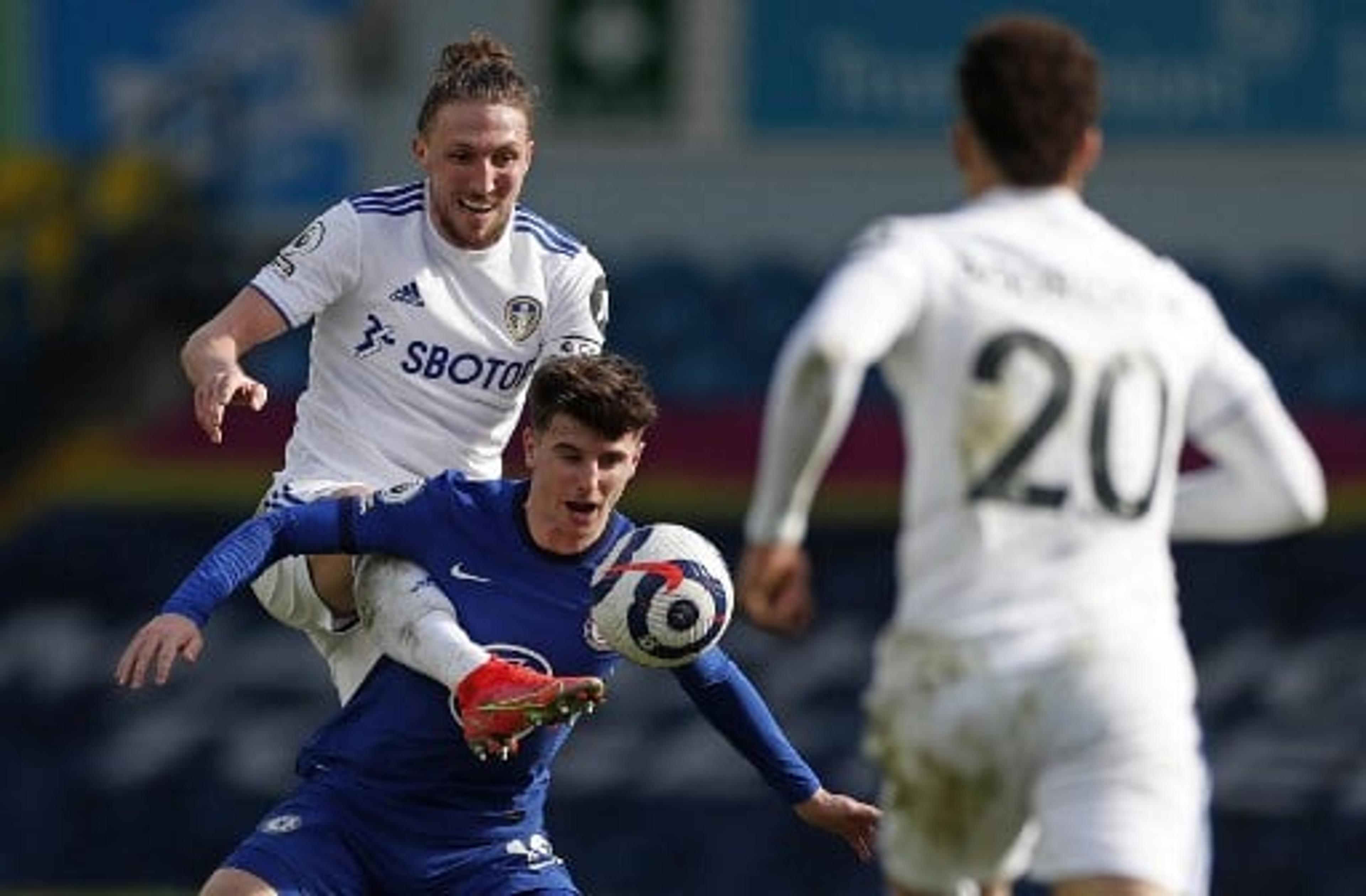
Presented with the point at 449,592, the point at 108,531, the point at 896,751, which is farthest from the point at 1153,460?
the point at 108,531

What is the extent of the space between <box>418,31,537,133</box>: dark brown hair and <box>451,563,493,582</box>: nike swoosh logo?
914 millimetres

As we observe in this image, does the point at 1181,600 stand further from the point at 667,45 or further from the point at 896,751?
the point at 896,751

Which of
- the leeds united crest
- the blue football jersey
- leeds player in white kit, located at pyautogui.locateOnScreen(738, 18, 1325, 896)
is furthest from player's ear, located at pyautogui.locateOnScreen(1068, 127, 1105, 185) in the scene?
the leeds united crest

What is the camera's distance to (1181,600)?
1689cm

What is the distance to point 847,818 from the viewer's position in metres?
8.38

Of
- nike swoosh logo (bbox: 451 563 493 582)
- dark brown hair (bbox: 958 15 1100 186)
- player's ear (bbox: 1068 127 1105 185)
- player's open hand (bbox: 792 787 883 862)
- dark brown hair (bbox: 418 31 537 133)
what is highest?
dark brown hair (bbox: 958 15 1100 186)

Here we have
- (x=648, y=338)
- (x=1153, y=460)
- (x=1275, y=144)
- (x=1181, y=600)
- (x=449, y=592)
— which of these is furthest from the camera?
(x=1275, y=144)

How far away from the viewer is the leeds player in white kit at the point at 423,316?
8.56 meters

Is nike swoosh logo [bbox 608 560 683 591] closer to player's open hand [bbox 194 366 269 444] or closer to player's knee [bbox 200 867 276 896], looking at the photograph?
player's open hand [bbox 194 366 269 444]

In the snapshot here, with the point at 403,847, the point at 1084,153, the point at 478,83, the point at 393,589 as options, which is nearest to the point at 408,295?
the point at 478,83

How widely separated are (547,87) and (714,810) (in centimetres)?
485

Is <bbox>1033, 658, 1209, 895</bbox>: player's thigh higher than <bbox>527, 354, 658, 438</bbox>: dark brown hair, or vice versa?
<bbox>527, 354, 658, 438</bbox>: dark brown hair

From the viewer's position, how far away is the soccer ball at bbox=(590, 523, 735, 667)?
8062 mm

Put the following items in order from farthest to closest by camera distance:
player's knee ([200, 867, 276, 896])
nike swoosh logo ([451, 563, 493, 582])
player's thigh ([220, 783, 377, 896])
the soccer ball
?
1. nike swoosh logo ([451, 563, 493, 582])
2. player's thigh ([220, 783, 377, 896])
3. player's knee ([200, 867, 276, 896])
4. the soccer ball
